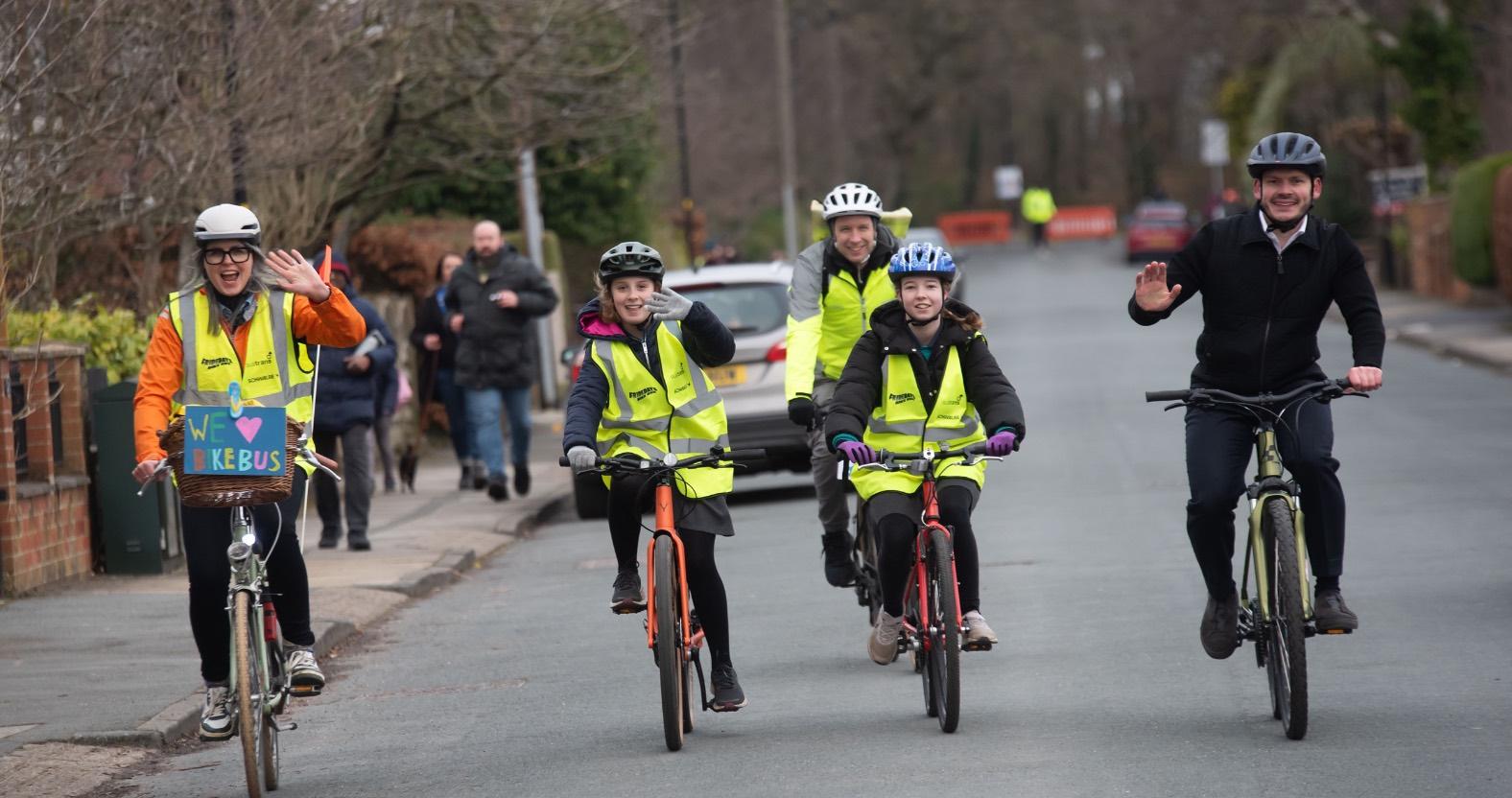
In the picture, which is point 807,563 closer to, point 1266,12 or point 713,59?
point 1266,12

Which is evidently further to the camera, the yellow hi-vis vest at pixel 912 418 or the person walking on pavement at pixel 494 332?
the person walking on pavement at pixel 494 332

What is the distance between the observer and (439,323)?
60.4ft

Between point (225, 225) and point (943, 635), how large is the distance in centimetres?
272

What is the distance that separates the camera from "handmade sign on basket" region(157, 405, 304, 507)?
7215 mm

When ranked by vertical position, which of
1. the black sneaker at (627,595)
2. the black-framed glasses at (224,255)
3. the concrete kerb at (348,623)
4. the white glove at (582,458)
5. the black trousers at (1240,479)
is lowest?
the concrete kerb at (348,623)

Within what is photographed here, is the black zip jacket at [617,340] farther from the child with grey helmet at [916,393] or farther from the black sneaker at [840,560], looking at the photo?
the black sneaker at [840,560]

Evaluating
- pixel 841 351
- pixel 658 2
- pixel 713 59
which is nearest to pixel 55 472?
pixel 841 351

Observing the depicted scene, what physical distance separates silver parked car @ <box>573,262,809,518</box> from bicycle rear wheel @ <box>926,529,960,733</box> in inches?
315

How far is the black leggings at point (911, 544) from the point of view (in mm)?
8078

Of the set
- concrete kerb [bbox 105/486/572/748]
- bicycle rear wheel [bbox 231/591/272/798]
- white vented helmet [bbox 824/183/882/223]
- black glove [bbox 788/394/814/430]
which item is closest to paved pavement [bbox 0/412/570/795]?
concrete kerb [bbox 105/486/572/748]

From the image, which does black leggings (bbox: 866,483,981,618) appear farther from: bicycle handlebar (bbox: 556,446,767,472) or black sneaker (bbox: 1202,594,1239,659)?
black sneaker (bbox: 1202,594,1239,659)

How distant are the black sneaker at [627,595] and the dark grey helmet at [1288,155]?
2528mm

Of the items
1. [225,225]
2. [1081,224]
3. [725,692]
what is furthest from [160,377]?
[1081,224]

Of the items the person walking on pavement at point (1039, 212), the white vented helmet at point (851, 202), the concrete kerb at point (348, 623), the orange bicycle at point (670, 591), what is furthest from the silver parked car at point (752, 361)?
the person walking on pavement at point (1039, 212)
